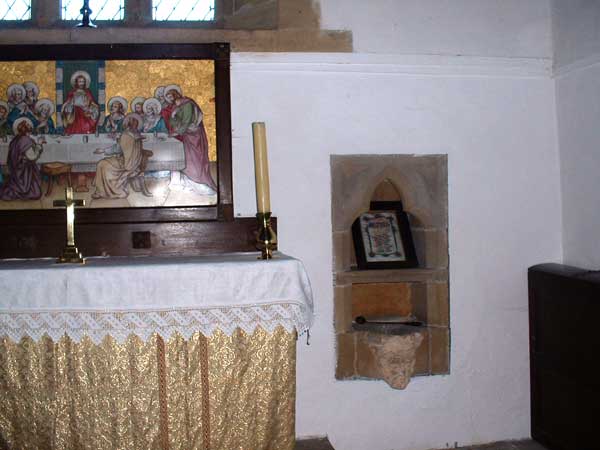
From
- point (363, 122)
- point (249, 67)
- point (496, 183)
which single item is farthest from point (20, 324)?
point (496, 183)

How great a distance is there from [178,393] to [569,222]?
9.18 feet

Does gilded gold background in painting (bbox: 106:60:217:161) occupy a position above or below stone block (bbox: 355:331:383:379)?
above

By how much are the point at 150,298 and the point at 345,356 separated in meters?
1.59

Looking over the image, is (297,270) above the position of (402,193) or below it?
below

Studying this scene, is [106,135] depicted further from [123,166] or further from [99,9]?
[99,9]

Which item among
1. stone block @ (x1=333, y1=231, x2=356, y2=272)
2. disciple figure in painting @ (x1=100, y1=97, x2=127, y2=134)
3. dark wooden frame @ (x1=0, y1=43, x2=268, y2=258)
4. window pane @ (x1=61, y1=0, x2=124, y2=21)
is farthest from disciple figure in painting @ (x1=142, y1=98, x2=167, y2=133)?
stone block @ (x1=333, y1=231, x2=356, y2=272)

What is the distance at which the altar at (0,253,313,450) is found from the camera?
8.66 ft

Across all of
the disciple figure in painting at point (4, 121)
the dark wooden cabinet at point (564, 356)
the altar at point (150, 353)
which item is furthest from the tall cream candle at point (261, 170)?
the dark wooden cabinet at point (564, 356)

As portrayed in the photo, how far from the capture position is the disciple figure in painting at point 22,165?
3.52 metres

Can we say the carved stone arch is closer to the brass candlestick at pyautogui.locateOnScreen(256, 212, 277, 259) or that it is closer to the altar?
the brass candlestick at pyautogui.locateOnScreen(256, 212, 277, 259)

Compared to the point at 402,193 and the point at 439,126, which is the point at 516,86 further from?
the point at 402,193

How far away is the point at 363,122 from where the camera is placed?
3.81m

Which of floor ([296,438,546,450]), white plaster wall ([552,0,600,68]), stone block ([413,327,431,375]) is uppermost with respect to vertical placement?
white plaster wall ([552,0,600,68])

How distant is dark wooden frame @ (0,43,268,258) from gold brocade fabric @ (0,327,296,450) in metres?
0.95
